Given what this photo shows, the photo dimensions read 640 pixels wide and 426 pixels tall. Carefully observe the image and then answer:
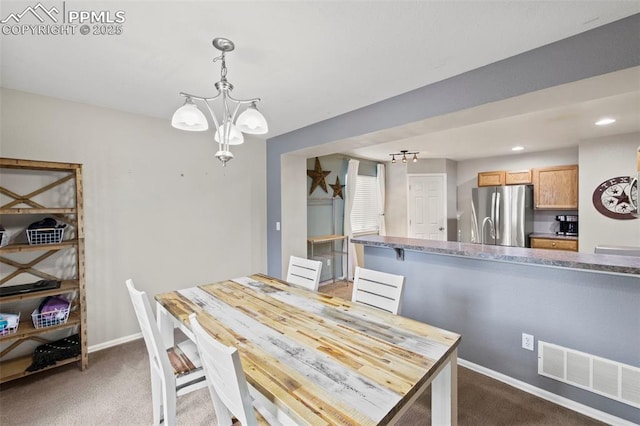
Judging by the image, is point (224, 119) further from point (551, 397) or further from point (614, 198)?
point (614, 198)

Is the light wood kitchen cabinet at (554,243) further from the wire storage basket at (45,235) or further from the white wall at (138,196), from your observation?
the wire storage basket at (45,235)

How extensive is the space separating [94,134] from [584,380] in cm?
444

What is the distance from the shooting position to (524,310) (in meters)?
2.06

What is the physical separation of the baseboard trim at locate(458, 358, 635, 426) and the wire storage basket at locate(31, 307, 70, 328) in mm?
3418

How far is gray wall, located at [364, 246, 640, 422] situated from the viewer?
1.71 metres

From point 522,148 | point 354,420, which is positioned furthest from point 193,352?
point 522,148

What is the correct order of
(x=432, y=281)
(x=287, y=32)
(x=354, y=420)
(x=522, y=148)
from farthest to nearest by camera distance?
(x=522, y=148)
(x=432, y=281)
(x=287, y=32)
(x=354, y=420)

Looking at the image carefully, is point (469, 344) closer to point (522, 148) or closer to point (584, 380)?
point (584, 380)

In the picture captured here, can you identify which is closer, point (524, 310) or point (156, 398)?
point (156, 398)

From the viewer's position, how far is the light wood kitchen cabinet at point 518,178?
4.81m

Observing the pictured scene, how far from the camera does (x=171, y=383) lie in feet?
4.51

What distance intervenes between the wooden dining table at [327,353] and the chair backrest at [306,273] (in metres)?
0.29

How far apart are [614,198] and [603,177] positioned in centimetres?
32

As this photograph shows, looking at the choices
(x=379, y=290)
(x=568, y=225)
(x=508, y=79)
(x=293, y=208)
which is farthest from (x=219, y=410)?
(x=568, y=225)
